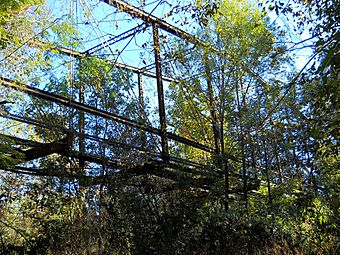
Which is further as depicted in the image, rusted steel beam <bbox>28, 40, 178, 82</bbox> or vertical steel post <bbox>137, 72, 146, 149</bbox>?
vertical steel post <bbox>137, 72, 146, 149</bbox>

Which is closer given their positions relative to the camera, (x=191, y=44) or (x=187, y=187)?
(x=187, y=187)

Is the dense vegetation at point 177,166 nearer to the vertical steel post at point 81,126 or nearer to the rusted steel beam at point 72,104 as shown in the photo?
the vertical steel post at point 81,126

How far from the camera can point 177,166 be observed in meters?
5.57

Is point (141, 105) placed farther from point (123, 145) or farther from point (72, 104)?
point (72, 104)

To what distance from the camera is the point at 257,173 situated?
246 inches

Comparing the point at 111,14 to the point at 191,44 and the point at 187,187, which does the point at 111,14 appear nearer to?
the point at 187,187

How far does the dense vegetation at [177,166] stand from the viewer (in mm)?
5246

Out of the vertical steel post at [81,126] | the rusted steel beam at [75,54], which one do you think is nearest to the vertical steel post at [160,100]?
the rusted steel beam at [75,54]

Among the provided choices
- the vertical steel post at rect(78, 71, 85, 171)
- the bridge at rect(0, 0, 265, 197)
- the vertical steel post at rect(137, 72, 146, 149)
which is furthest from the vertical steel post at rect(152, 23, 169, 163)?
the vertical steel post at rect(78, 71, 85, 171)

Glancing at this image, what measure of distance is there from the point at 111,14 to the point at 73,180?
2.80 meters

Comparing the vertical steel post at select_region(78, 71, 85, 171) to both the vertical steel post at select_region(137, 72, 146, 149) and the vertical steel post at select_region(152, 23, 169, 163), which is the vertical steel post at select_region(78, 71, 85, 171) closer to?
the vertical steel post at select_region(137, 72, 146, 149)

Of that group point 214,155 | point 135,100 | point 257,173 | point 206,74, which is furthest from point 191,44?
point 257,173

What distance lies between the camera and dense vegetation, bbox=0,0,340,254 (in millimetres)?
5246

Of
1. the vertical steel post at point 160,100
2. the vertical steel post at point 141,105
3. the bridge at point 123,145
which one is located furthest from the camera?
the vertical steel post at point 141,105
